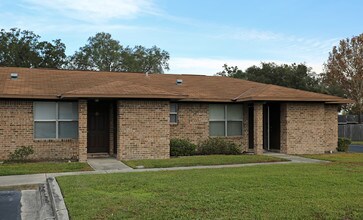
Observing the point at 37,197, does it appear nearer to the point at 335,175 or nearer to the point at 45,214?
the point at 45,214

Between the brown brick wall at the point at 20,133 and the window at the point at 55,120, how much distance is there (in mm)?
234

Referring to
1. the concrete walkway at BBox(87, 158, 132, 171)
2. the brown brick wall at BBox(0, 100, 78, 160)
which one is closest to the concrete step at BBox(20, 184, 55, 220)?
the concrete walkway at BBox(87, 158, 132, 171)

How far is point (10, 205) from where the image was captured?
8.45m

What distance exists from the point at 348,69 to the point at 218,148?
115ft

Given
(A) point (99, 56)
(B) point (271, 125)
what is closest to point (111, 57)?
(A) point (99, 56)

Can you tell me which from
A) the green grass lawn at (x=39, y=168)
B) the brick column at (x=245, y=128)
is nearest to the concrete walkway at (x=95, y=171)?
the green grass lawn at (x=39, y=168)

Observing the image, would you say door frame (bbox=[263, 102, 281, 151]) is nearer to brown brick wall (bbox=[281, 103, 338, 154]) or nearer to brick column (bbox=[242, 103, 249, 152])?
brown brick wall (bbox=[281, 103, 338, 154])

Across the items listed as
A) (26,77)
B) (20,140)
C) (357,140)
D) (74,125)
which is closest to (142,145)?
(74,125)

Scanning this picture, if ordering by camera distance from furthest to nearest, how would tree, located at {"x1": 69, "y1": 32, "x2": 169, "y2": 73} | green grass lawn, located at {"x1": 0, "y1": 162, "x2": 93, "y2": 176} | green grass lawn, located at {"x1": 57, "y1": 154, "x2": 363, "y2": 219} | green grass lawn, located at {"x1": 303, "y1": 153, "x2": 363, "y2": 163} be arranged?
tree, located at {"x1": 69, "y1": 32, "x2": 169, "y2": 73} → green grass lawn, located at {"x1": 303, "y1": 153, "x2": 363, "y2": 163} → green grass lawn, located at {"x1": 0, "y1": 162, "x2": 93, "y2": 176} → green grass lawn, located at {"x1": 57, "y1": 154, "x2": 363, "y2": 219}

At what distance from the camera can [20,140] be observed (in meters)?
15.6

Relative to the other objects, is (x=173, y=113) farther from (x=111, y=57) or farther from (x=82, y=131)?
(x=111, y=57)

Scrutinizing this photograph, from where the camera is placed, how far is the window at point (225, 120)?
1858 centimetres

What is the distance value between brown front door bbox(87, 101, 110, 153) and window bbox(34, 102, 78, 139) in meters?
0.82

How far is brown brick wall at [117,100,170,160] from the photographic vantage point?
15.4 m
